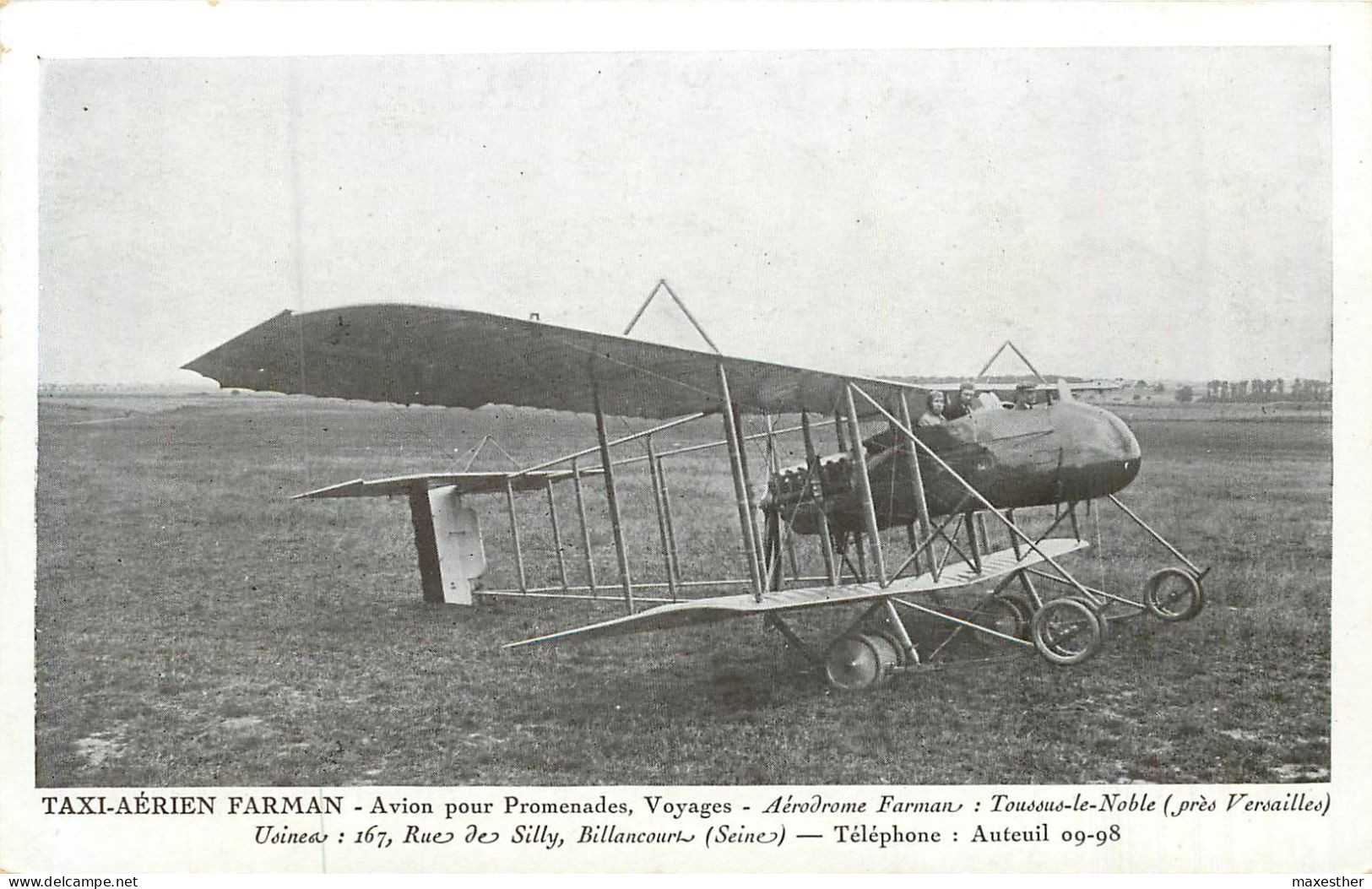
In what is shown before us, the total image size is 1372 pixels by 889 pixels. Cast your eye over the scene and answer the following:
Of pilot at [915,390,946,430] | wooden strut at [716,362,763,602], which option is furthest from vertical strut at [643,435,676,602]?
pilot at [915,390,946,430]

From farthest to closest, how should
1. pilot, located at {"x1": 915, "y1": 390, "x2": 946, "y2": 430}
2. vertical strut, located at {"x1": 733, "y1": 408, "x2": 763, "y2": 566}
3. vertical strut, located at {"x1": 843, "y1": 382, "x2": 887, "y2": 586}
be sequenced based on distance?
pilot, located at {"x1": 915, "y1": 390, "x2": 946, "y2": 430}, vertical strut, located at {"x1": 843, "y1": 382, "x2": 887, "y2": 586}, vertical strut, located at {"x1": 733, "y1": 408, "x2": 763, "y2": 566}

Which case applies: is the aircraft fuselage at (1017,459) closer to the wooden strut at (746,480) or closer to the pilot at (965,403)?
the pilot at (965,403)

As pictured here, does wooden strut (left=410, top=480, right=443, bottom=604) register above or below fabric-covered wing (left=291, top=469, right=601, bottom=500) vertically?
below

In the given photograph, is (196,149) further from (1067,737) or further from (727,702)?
(1067,737)

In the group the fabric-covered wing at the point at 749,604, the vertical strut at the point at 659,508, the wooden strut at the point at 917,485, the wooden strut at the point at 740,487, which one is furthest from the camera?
the vertical strut at the point at 659,508

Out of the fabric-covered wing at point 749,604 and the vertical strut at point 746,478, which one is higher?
the vertical strut at point 746,478

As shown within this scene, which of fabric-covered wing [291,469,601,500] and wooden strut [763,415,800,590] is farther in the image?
fabric-covered wing [291,469,601,500]

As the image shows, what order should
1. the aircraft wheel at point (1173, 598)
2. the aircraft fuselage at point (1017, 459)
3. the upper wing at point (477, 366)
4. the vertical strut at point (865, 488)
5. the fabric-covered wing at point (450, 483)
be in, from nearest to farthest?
the upper wing at point (477, 366)
the vertical strut at point (865, 488)
the aircraft fuselage at point (1017, 459)
the aircraft wheel at point (1173, 598)
the fabric-covered wing at point (450, 483)

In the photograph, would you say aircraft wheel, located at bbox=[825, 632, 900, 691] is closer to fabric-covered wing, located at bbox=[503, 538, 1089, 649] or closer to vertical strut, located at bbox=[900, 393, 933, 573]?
fabric-covered wing, located at bbox=[503, 538, 1089, 649]

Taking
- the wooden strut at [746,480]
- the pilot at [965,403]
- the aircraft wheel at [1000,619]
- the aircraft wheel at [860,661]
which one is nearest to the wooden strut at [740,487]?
the wooden strut at [746,480]
